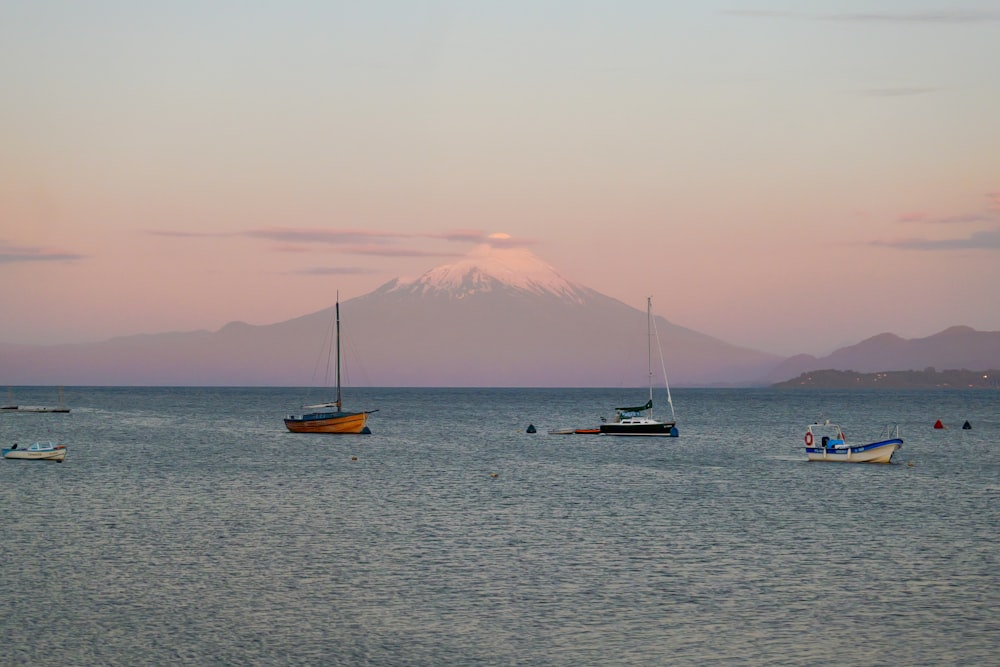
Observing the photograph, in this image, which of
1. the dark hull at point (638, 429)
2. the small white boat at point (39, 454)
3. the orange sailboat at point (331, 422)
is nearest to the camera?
the small white boat at point (39, 454)

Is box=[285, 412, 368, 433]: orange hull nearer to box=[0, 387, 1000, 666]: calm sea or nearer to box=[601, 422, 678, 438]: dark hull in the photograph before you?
box=[601, 422, 678, 438]: dark hull

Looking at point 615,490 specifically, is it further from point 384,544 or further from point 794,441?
point 794,441

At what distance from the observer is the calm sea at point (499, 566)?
3353 cm

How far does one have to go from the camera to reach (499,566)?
45.9 meters

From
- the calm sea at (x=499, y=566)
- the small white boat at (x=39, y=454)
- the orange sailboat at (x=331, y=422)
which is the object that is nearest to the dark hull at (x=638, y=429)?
the orange sailboat at (x=331, y=422)

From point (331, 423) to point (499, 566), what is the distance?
100 m

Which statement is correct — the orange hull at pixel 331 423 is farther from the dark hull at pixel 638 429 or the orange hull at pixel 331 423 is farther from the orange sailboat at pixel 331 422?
the dark hull at pixel 638 429

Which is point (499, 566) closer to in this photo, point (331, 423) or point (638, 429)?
point (638, 429)

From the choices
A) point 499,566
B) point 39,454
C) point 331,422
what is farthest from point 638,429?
point 499,566

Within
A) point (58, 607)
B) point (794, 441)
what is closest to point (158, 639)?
point (58, 607)

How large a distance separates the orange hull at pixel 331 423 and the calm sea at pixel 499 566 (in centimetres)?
4919

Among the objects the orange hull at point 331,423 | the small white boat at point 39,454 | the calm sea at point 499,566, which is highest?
the orange hull at point 331,423

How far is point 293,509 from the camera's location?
65.9 metres

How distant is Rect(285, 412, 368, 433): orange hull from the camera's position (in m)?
143
